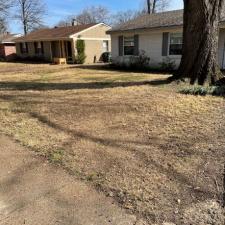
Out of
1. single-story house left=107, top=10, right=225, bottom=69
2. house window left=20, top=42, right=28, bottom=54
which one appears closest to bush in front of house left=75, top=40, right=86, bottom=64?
single-story house left=107, top=10, right=225, bottom=69

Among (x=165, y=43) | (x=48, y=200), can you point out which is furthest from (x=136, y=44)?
(x=48, y=200)

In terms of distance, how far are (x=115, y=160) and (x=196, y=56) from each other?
5827 millimetres

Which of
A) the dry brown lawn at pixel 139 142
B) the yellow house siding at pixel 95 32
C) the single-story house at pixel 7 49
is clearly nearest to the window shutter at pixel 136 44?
the yellow house siding at pixel 95 32

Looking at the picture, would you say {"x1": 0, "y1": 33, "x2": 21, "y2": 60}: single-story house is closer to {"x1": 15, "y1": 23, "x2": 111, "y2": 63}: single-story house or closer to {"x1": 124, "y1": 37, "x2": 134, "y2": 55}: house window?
{"x1": 15, "y1": 23, "x2": 111, "y2": 63}: single-story house

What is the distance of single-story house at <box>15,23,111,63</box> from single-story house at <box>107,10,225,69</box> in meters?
6.29

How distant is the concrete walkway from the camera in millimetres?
2969

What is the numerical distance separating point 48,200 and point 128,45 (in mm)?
17428

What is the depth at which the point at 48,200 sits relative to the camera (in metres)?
3.32

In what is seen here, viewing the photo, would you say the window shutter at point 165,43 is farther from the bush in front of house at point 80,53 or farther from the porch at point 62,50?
the porch at point 62,50

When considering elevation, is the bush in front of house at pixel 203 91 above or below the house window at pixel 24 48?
below

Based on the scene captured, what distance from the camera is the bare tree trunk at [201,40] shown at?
8.50 m

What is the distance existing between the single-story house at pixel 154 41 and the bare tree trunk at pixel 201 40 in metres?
6.31

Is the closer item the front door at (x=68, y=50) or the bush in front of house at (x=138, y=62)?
the bush in front of house at (x=138, y=62)

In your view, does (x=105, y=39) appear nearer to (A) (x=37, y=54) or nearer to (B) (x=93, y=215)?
(A) (x=37, y=54)
